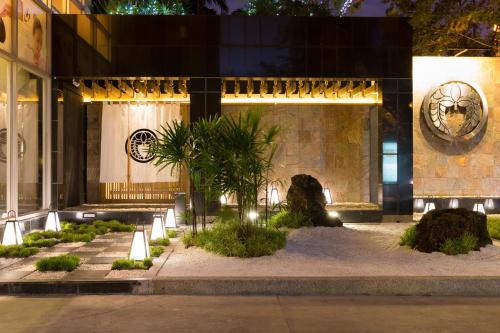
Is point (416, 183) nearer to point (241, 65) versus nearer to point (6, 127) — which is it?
point (241, 65)

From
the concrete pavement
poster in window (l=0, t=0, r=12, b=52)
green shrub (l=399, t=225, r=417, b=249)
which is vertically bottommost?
the concrete pavement

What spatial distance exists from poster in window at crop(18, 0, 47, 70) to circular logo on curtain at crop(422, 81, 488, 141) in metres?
11.0

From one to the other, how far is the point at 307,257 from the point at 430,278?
2.29 m

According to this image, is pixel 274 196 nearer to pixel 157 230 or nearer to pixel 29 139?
pixel 157 230

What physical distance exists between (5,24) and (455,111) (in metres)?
12.7

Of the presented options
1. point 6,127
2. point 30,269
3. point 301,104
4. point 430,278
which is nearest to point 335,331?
point 430,278

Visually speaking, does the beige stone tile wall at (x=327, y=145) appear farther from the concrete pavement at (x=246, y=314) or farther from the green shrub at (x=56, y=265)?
the concrete pavement at (x=246, y=314)

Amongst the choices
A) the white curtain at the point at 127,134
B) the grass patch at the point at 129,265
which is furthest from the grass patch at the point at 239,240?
the white curtain at the point at 127,134

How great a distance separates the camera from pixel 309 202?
504 inches

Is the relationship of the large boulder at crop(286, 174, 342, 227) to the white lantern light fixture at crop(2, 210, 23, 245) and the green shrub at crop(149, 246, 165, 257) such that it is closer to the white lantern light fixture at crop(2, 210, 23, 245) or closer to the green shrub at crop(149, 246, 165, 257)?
the green shrub at crop(149, 246, 165, 257)

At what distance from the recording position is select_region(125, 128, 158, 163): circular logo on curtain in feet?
55.1

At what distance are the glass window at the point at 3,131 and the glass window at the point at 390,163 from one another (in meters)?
9.33

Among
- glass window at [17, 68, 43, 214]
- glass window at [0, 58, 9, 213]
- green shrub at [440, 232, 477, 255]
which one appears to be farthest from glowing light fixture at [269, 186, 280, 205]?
green shrub at [440, 232, 477, 255]

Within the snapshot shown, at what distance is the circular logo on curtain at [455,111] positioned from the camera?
1748 centimetres
